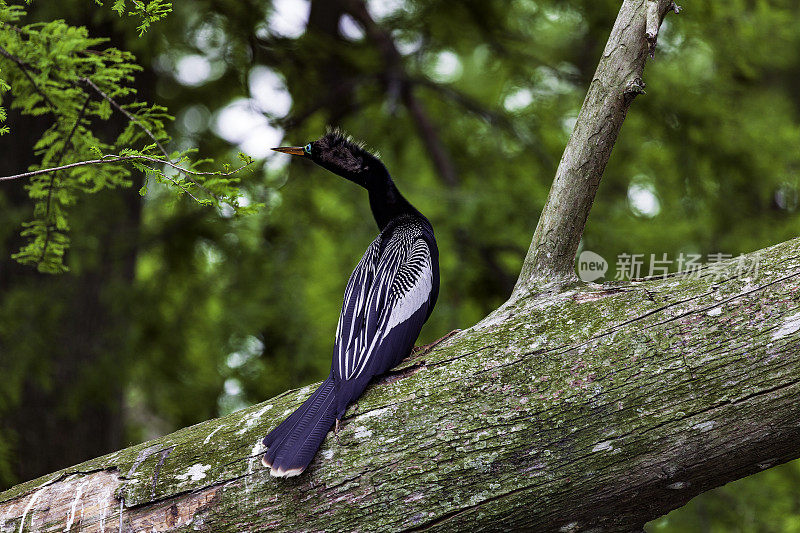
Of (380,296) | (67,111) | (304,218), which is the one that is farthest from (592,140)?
(304,218)

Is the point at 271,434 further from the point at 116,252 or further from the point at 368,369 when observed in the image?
the point at 116,252

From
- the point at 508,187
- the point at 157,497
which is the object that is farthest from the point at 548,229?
the point at 508,187

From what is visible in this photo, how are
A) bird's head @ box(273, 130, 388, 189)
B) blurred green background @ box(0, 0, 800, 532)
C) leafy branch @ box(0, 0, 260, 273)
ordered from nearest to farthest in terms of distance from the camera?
1. leafy branch @ box(0, 0, 260, 273)
2. bird's head @ box(273, 130, 388, 189)
3. blurred green background @ box(0, 0, 800, 532)

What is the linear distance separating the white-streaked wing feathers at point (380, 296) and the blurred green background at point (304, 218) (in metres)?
2.01

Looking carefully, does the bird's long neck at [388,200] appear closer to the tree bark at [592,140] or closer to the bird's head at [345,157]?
the bird's head at [345,157]

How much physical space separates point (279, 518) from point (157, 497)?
1.33ft

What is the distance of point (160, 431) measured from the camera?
8953 mm

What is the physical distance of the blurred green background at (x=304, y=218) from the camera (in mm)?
4898

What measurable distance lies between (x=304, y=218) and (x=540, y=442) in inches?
147

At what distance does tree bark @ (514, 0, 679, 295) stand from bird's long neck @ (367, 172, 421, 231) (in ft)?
3.01

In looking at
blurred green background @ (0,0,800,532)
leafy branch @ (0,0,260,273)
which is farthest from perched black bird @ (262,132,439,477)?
blurred green background @ (0,0,800,532)

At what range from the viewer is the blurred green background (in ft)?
16.1

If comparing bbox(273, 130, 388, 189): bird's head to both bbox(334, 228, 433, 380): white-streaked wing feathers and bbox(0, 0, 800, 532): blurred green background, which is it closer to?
bbox(334, 228, 433, 380): white-streaked wing feathers

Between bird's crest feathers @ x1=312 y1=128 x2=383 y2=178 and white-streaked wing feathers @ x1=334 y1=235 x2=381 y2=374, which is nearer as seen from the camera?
white-streaked wing feathers @ x1=334 y1=235 x2=381 y2=374
